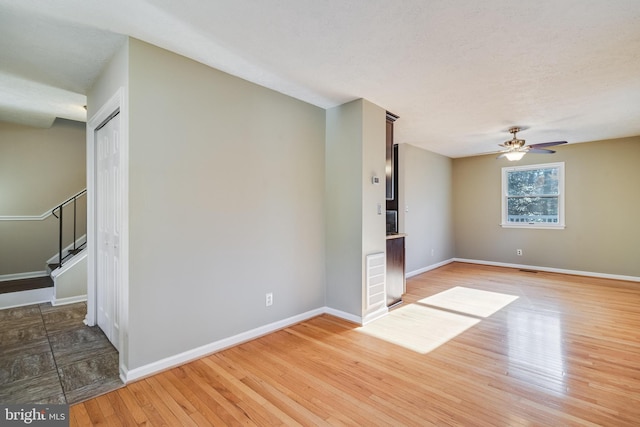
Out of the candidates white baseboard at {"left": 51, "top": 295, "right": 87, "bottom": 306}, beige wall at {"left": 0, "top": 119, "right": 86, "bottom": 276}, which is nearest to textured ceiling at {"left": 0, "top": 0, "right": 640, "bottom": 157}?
beige wall at {"left": 0, "top": 119, "right": 86, "bottom": 276}

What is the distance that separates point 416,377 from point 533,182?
18.6 ft

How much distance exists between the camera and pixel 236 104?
9.11 feet

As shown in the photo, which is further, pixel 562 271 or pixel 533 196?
pixel 533 196

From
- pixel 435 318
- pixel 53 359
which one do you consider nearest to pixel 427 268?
pixel 435 318

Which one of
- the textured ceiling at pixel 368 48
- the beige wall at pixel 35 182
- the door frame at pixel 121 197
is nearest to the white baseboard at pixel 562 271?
the textured ceiling at pixel 368 48

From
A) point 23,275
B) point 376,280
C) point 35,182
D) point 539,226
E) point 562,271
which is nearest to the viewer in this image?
point 376,280

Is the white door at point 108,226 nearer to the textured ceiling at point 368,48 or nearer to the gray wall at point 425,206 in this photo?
the textured ceiling at point 368,48

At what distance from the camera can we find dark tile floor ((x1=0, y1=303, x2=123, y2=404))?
2.03 m

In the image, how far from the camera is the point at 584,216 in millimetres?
5562

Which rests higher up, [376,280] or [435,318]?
[376,280]

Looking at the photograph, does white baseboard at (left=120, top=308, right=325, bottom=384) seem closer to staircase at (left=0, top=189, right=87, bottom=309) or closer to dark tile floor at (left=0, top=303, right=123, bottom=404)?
dark tile floor at (left=0, top=303, right=123, bottom=404)

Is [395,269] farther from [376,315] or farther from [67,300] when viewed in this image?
[67,300]

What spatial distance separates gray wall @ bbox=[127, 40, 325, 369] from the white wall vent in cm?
69

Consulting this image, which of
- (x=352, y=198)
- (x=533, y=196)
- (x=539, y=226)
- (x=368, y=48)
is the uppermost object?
(x=368, y=48)
